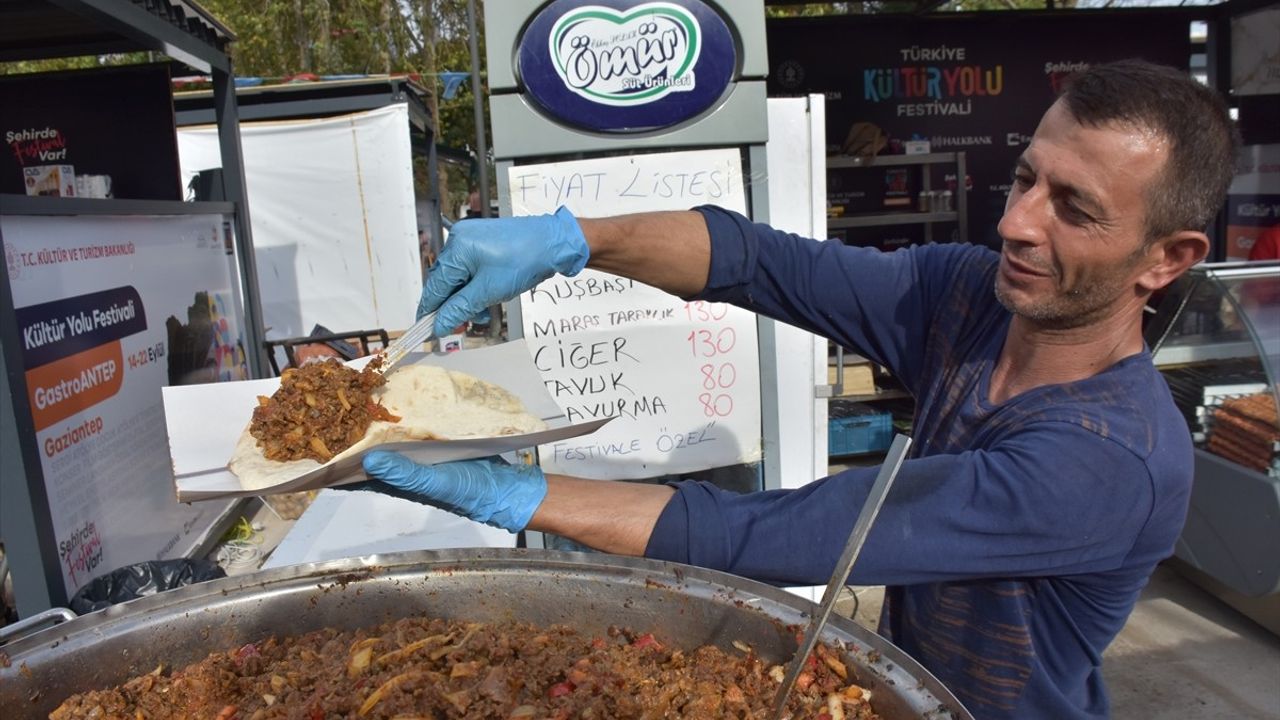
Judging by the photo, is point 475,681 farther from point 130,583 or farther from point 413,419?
point 130,583

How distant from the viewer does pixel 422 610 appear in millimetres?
1652

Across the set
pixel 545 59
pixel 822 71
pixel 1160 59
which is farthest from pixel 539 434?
pixel 1160 59

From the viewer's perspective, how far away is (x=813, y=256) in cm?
221

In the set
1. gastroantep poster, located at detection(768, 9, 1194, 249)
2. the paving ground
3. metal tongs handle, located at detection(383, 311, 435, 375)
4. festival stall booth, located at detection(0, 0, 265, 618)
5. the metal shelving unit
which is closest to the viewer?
metal tongs handle, located at detection(383, 311, 435, 375)

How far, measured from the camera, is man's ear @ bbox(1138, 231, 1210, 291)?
5.14 feet

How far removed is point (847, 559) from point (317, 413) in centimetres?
128

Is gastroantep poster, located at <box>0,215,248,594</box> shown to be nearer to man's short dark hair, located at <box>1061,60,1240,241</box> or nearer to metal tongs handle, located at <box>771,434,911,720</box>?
metal tongs handle, located at <box>771,434,911,720</box>

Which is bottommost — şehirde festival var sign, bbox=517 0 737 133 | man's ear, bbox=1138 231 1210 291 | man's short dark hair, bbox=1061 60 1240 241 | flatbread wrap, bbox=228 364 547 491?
flatbread wrap, bbox=228 364 547 491

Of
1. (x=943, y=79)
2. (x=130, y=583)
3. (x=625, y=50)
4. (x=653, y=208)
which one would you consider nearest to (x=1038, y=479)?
(x=653, y=208)

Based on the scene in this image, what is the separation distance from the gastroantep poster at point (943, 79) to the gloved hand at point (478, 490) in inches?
262

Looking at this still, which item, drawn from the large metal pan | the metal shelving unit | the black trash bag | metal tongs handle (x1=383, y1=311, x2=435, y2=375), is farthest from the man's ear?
the metal shelving unit

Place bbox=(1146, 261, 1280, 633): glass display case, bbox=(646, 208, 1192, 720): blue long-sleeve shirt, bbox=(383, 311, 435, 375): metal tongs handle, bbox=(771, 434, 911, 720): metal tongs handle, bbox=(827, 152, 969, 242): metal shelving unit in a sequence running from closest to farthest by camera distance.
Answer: bbox=(771, 434, 911, 720): metal tongs handle, bbox=(646, 208, 1192, 720): blue long-sleeve shirt, bbox=(383, 311, 435, 375): metal tongs handle, bbox=(1146, 261, 1280, 633): glass display case, bbox=(827, 152, 969, 242): metal shelving unit

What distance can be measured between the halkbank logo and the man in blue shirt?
175 centimetres

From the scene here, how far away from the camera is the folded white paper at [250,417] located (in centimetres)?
161
